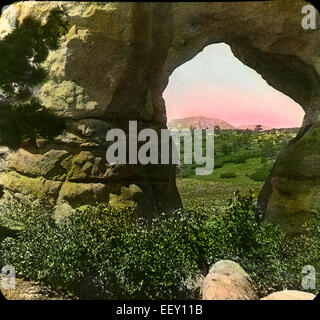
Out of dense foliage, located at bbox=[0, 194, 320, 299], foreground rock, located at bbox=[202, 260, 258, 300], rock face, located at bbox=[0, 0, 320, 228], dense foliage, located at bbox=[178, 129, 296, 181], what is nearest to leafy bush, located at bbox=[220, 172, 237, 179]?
dense foliage, located at bbox=[178, 129, 296, 181]

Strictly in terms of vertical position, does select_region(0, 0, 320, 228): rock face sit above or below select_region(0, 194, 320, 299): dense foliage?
above

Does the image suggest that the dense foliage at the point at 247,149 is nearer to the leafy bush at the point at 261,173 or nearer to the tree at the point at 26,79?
the leafy bush at the point at 261,173

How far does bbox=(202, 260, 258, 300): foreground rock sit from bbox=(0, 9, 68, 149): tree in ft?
24.3

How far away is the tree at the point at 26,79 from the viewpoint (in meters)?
13.3

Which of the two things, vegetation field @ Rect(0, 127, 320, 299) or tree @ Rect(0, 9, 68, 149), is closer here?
vegetation field @ Rect(0, 127, 320, 299)

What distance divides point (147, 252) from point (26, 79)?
661 cm

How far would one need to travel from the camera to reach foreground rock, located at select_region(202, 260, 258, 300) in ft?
37.0

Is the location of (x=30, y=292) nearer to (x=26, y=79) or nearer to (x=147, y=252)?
(x=147, y=252)

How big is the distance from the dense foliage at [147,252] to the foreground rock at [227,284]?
2.50 feet

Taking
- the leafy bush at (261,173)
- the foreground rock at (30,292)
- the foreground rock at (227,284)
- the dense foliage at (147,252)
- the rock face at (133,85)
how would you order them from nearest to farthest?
the foreground rock at (227,284), the foreground rock at (30,292), the dense foliage at (147,252), the rock face at (133,85), the leafy bush at (261,173)

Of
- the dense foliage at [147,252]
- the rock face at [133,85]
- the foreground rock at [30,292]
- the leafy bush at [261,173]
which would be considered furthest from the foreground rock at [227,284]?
the leafy bush at [261,173]

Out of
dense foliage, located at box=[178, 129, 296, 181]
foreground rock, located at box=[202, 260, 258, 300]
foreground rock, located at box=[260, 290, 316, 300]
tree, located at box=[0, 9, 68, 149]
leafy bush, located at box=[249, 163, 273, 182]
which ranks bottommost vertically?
foreground rock, located at box=[260, 290, 316, 300]

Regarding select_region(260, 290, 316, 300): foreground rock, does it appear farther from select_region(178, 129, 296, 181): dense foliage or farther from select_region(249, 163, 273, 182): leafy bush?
select_region(178, 129, 296, 181): dense foliage

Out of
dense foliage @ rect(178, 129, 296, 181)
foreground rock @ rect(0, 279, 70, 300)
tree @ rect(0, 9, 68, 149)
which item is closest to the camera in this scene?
foreground rock @ rect(0, 279, 70, 300)
